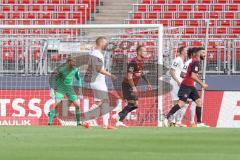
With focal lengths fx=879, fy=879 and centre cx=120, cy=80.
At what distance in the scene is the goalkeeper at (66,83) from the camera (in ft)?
70.5

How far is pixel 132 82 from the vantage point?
66.8 ft

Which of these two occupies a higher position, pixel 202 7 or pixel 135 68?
pixel 202 7

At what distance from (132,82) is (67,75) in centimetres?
217

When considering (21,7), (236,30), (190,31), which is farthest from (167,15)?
(21,7)

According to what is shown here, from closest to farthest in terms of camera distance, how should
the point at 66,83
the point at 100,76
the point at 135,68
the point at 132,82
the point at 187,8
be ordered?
the point at 100,76, the point at 132,82, the point at 135,68, the point at 66,83, the point at 187,8

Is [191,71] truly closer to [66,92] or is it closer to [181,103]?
[181,103]

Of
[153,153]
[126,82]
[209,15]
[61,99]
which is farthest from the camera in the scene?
[209,15]

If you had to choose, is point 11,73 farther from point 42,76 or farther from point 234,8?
point 234,8

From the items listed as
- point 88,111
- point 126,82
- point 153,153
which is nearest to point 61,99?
point 88,111

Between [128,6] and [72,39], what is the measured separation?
1010 centimetres

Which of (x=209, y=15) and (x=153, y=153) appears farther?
(x=209, y=15)

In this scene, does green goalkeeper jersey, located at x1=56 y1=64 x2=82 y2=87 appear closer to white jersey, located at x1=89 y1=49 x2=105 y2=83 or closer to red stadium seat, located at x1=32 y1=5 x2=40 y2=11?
white jersey, located at x1=89 y1=49 x2=105 y2=83

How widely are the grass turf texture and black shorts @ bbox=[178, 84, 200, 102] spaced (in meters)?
3.44

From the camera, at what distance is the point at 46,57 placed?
77.5 feet
